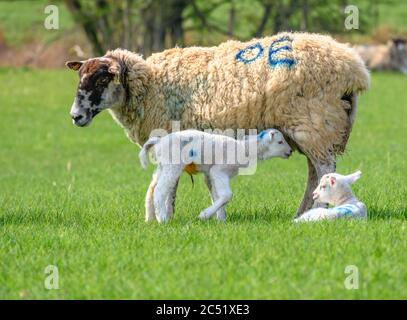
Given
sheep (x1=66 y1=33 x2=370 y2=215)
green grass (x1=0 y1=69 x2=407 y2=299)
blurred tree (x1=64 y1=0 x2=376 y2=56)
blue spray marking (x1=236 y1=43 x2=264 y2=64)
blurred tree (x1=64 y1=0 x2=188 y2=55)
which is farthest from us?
blurred tree (x1=64 y1=0 x2=376 y2=56)

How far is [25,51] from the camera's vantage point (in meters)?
39.6

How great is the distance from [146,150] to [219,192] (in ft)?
2.39

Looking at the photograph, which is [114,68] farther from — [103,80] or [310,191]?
[310,191]

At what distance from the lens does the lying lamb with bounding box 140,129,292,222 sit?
838 centimetres

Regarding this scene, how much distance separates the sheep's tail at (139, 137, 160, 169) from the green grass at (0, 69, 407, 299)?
546mm

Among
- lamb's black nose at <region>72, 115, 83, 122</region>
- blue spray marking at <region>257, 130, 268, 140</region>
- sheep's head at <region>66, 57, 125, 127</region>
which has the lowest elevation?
blue spray marking at <region>257, 130, 268, 140</region>

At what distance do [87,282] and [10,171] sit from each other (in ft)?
35.4

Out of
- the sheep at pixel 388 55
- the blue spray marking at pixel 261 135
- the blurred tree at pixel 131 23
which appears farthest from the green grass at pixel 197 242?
the sheep at pixel 388 55

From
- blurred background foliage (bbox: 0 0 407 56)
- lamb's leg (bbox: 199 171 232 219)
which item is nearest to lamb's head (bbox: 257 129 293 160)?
lamb's leg (bbox: 199 171 232 219)

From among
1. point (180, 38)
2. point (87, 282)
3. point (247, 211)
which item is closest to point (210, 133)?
point (247, 211)

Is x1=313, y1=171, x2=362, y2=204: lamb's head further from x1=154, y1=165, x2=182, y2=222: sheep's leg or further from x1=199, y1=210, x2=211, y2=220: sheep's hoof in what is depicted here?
x1=154, y1=165, x2=182, y2=222: sheep's leg

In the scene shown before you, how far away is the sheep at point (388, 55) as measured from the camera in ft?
119

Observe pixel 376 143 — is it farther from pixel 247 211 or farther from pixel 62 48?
pixel 62 48

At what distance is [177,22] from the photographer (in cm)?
3444
